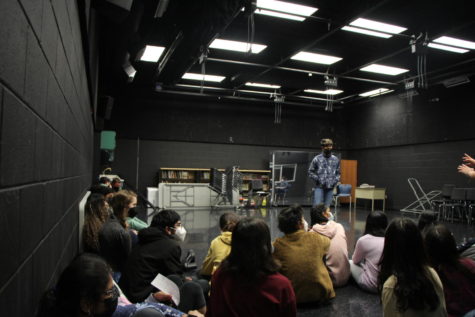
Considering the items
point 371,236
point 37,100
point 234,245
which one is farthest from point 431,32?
point 37,100

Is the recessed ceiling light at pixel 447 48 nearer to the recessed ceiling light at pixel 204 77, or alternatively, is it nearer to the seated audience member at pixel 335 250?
the recessed ceiling light at pixel 204 77

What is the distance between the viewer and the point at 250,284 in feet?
4.88

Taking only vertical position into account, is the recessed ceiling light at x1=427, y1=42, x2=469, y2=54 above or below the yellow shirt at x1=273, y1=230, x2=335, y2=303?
above

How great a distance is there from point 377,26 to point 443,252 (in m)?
5.62

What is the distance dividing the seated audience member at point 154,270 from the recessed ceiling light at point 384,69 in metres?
7.85

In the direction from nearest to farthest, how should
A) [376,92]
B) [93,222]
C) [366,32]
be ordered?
1. [93,222]
2. [366,32]
3. [376,92]

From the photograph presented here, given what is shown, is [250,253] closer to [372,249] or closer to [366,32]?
[372,249]

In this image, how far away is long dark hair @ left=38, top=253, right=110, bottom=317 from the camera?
108 centimetres

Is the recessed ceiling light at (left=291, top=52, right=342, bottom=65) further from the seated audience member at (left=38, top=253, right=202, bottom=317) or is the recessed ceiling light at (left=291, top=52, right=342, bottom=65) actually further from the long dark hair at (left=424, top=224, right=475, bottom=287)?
the seated audience member at (left=38, top=253, right=202, bottom=317)

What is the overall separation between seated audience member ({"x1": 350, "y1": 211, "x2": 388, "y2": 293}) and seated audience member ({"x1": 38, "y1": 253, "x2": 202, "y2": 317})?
2.36m

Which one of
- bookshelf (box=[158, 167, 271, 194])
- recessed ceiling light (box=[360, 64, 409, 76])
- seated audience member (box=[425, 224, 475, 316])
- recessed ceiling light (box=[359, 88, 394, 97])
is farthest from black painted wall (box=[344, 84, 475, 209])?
seated audience member (box=[425, 224, 475, 316])

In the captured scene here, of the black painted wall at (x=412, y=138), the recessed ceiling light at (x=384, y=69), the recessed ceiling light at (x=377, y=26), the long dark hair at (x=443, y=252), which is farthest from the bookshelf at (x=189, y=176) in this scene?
the long dark hair at (x=443, y=252)

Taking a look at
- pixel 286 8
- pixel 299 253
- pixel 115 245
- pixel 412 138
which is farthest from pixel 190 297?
pixel 412 138

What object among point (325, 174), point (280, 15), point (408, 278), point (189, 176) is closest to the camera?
point (408, 278)
